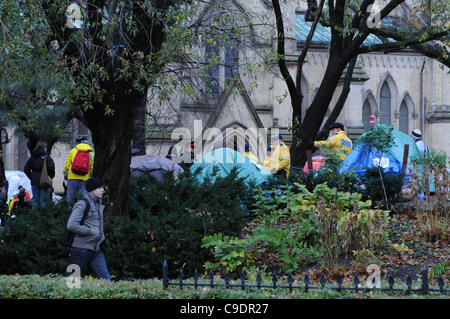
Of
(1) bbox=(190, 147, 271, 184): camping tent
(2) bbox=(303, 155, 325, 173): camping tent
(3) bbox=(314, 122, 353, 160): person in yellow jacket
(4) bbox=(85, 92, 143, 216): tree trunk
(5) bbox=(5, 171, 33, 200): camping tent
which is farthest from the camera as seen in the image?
(5) bbox=(5, 171, 33, 200): camping tent

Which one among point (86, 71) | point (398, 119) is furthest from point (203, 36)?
point (398, 119)

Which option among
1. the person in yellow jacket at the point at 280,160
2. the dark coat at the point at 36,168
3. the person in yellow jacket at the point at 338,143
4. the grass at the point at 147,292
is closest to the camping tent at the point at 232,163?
the person in yellow jacket at the point at 280,160

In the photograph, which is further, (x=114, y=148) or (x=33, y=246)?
(x=114, y=148)

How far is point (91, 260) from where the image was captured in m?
8.14

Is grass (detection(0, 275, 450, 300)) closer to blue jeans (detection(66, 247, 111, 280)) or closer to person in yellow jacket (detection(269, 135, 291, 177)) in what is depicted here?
blue jeans (detection(66, 247, 111, 280))

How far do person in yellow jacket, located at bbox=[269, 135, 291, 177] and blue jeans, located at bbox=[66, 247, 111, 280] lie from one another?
7.41 metres

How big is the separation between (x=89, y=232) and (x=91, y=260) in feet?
1.37

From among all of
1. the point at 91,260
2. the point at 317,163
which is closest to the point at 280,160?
the point at 317,163

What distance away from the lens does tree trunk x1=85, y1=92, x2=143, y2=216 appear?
10.4 metres

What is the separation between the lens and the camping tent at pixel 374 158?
1373 cm

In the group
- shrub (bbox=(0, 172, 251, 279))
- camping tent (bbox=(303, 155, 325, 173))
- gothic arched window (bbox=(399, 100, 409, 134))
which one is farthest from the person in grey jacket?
gothic arched window (bbox=(399, 100, 409, 134))

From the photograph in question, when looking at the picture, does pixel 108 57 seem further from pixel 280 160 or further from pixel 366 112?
pixel 366 112

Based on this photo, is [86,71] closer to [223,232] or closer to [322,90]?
[223,232]
